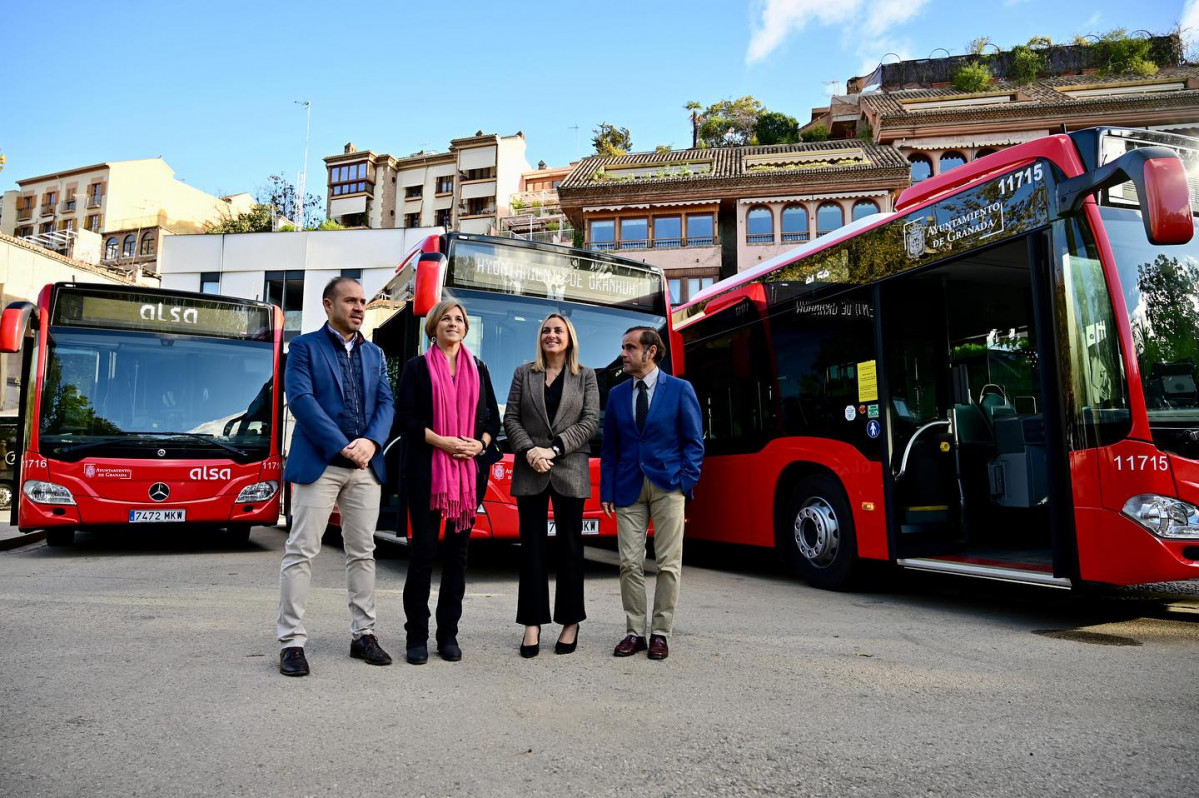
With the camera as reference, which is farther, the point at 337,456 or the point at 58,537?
the point at 58,537

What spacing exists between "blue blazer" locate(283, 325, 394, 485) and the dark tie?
4.65 ft

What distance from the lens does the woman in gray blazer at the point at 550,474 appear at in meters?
4.65

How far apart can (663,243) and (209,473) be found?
2552 centimetres

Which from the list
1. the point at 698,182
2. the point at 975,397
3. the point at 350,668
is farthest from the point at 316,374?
the point at 698,182

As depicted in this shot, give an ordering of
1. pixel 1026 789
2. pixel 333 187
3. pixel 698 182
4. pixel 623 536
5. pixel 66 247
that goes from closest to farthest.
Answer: pixel 1026 789 → pixel 623 536 → pixel 698 182 → pixel 66 247 → pixel 333 187

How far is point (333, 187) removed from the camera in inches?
2333

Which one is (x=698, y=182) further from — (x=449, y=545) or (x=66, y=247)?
(x=66, y=247)

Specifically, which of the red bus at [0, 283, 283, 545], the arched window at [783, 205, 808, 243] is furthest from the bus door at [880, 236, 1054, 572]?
the arched window at [783, 205, 808, 243]

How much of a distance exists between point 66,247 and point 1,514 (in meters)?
35.7

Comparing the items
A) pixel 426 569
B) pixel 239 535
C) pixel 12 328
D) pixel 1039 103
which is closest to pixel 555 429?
pixel 426 569

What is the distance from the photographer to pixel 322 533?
169 inches

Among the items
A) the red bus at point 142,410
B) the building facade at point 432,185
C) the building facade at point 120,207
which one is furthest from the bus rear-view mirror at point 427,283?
the building facade at point 120,207

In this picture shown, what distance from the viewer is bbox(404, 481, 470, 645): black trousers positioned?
4.44 m

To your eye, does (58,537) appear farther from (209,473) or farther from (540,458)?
(540,458)
